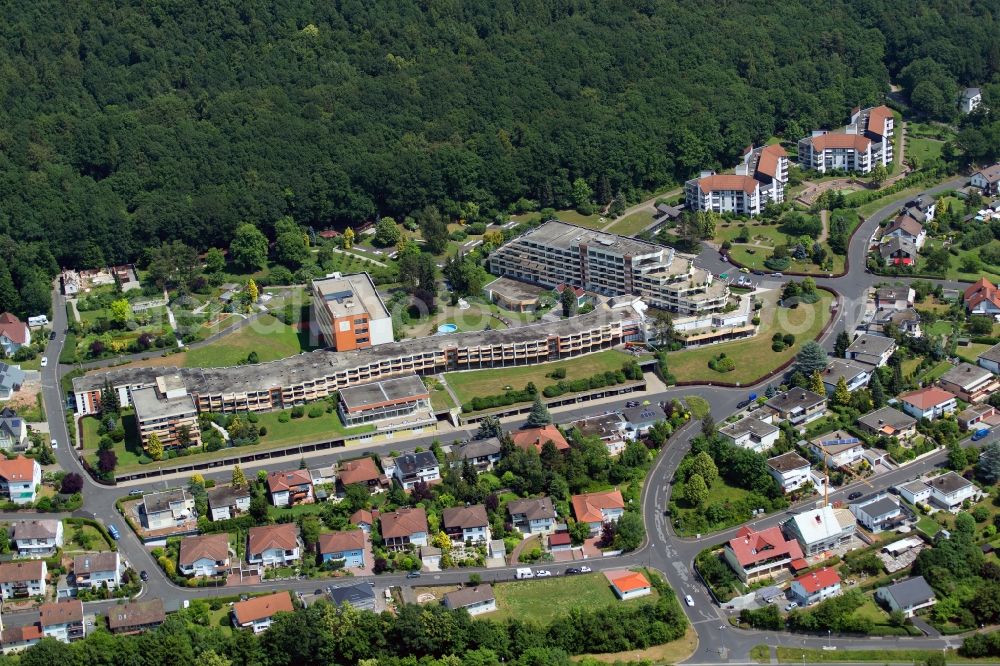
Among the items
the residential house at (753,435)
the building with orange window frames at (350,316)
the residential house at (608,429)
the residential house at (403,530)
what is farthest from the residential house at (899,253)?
the residential house at (403,530)

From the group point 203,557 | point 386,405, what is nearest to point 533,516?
point 386,405

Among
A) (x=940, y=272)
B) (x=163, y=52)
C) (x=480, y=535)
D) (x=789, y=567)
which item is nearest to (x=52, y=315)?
(x=163, y=52)

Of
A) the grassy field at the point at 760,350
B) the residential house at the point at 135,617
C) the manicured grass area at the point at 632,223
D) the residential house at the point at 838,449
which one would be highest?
the manicured grass area at the point at 632,223

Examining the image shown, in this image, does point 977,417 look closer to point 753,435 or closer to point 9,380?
point 753,435

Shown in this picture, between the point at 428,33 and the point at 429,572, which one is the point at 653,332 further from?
the point at 428,33

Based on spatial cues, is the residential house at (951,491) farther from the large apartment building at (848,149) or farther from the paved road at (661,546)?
the large apartment building at (848,149)
